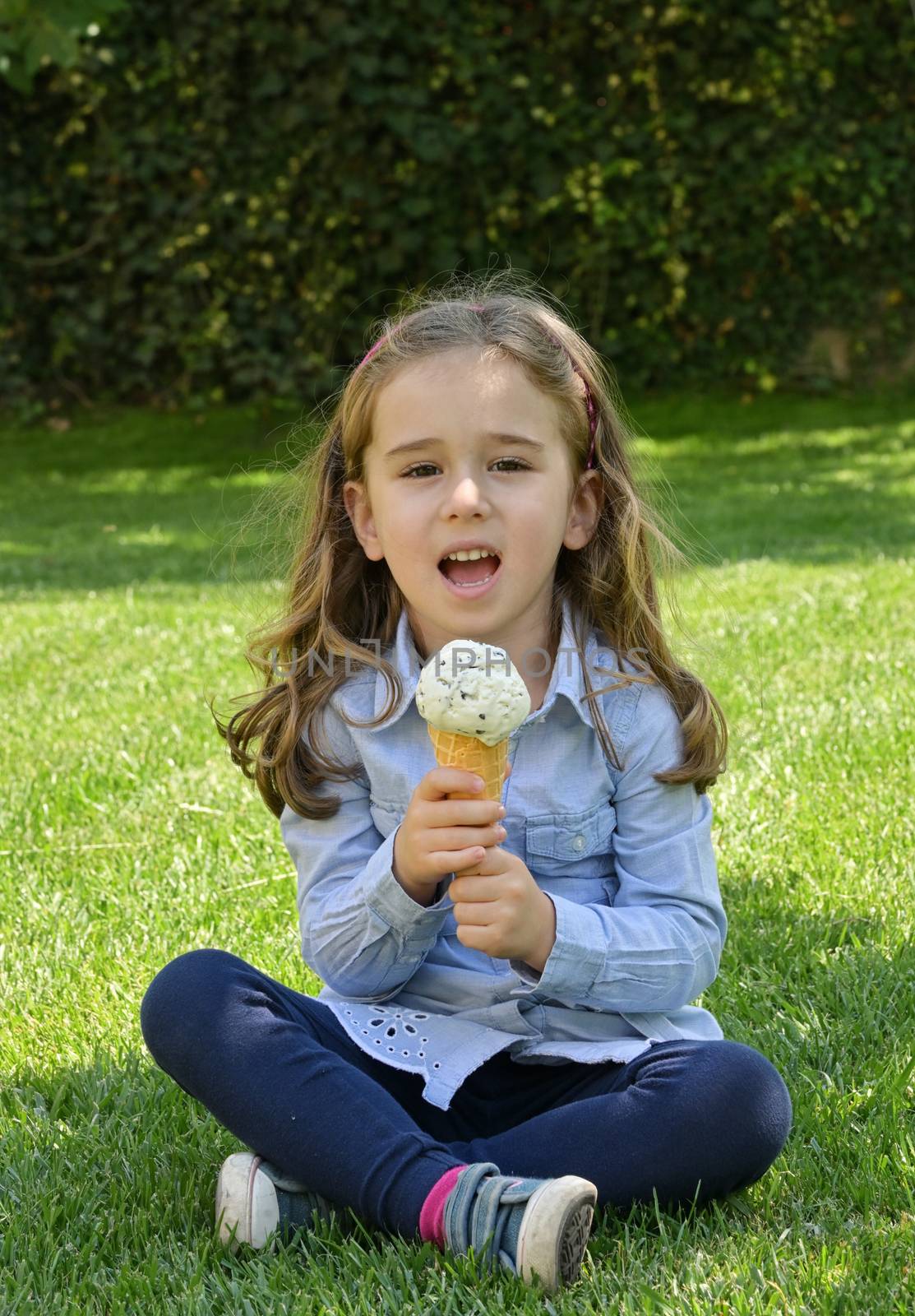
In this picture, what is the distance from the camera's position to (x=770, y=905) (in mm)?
2760

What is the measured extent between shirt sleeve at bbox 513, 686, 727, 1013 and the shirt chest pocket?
4 centimetres

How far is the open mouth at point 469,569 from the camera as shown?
2084 millimetres

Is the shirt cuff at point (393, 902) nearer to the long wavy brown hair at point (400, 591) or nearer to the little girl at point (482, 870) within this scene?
the little girl at point (482, 870)

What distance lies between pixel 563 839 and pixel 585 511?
523 mm

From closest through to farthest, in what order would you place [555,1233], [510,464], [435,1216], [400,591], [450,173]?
[555,1233] → [435,1216] → [510,464] → [400,591] → [450,173]

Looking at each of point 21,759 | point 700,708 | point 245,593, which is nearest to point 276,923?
point 700,708

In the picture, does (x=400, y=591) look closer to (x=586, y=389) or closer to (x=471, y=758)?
(x=586, y=389)

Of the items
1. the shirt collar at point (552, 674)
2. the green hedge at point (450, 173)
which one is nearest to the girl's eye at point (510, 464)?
the shirt collar at point (552, 674)

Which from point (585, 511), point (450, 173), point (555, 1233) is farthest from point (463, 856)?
point (450, 173)

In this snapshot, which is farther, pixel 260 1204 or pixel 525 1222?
pixel 260 1204

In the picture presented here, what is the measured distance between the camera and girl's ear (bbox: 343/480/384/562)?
228 centimetres

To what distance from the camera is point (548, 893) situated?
1.97 m

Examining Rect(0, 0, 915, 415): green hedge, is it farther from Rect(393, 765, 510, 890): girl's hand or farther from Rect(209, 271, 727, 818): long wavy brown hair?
Rect(393, 765, 510, 890): girl's hand

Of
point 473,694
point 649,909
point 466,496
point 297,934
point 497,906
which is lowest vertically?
point 297,934
